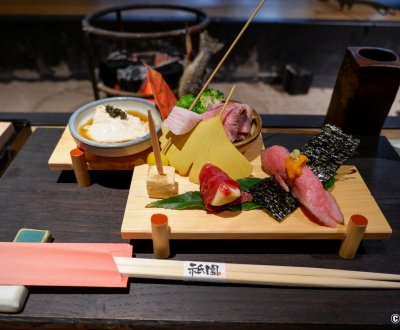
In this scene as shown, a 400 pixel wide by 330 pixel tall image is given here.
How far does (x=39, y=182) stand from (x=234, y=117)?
1161 millimetres

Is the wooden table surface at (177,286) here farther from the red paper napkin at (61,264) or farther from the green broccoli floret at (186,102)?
the green broccoli floret at (186,102)

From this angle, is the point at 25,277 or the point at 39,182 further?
the point at 39,182

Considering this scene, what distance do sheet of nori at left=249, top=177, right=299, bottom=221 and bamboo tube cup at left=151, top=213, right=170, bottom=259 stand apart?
0.45 metres

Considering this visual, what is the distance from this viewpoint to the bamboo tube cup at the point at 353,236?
1419 millimetres

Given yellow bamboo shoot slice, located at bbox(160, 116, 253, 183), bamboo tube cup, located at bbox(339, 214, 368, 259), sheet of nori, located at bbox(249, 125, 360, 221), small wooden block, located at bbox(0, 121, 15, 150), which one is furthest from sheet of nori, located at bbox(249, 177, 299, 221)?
small wooden block, located at bbox(0, 121, 15, 150)

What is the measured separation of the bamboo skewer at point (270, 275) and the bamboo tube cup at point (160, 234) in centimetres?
7

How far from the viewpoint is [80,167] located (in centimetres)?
181

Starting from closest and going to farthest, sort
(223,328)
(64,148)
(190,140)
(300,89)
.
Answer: (223,328), (190,140), (64,148), (300,89)

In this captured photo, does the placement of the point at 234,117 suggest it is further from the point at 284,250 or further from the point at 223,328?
the point at 223,328

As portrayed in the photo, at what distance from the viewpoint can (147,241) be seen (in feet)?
5.31

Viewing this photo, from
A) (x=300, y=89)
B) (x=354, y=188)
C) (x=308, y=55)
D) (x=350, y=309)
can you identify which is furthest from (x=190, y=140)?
(x=308, y=55)

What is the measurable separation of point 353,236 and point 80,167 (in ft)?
4.48

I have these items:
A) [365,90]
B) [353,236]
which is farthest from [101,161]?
[365,90]

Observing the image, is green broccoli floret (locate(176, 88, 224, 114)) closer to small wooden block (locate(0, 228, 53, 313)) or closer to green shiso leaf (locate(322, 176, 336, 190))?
green shiso leaf (locate(322, 176, 336, 190))
